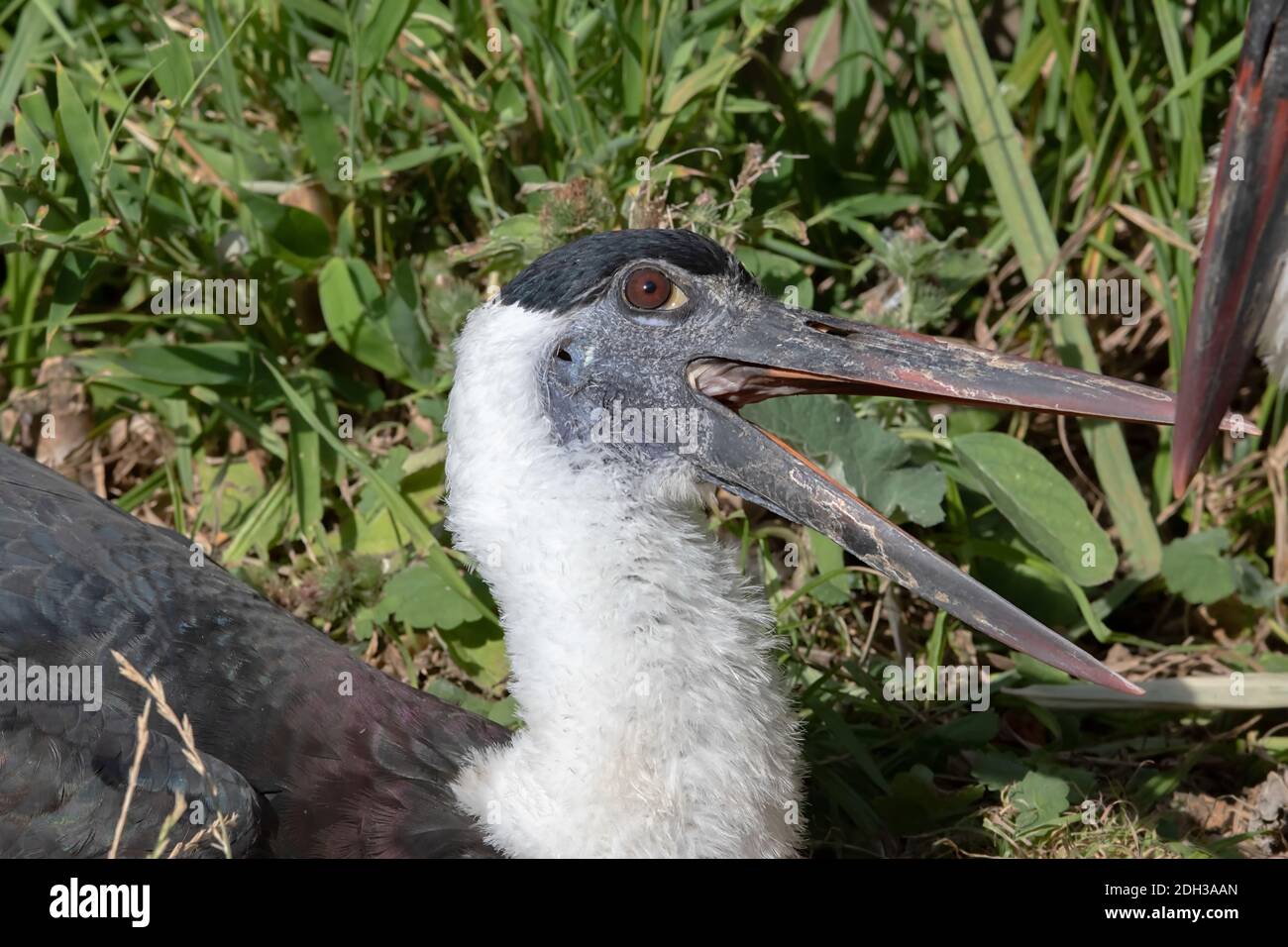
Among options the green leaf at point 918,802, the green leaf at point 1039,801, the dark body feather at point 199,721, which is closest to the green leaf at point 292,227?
the dark body feather at point 199,721

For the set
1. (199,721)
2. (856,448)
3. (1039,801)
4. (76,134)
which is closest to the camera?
(199,721)

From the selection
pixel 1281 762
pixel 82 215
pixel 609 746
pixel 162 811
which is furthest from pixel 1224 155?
pixel 82 215

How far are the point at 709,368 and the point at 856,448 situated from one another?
758 mm

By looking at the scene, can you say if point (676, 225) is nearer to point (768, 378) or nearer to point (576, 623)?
point (768, 378)

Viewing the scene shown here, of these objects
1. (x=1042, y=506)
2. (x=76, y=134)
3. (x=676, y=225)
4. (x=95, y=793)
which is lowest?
(x=95, y=793)

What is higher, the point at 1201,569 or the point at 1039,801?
the point at 1201,569

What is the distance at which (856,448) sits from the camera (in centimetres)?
327

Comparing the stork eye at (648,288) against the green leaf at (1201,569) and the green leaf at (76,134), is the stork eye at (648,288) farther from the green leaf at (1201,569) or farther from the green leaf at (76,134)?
the green leaf at (1201,569)

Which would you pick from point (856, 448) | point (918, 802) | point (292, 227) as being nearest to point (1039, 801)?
point (918, 802)

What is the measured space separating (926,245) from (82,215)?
1.93m

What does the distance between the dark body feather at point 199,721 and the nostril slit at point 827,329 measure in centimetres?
90

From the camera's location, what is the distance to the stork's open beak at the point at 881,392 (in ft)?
8.06

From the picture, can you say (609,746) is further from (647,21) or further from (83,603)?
(647,21)

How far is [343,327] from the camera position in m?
3.71
